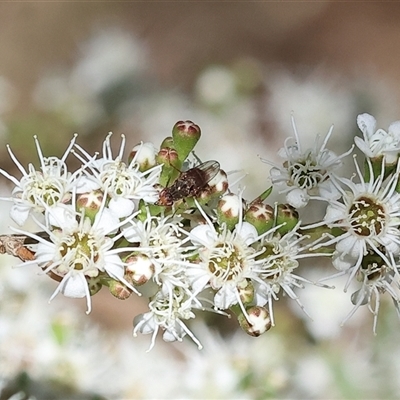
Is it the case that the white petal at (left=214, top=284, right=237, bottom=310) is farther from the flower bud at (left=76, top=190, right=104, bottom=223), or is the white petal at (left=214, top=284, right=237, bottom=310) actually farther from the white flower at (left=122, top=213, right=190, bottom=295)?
the flower bud at (left=76, top=190, right=104, bottom=223)

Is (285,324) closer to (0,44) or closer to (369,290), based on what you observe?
(369,290)

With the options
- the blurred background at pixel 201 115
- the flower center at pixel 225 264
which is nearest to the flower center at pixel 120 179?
the flower center at pixel 225 264

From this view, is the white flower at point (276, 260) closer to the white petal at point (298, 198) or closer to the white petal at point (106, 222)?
the white petal at point (298, 198)

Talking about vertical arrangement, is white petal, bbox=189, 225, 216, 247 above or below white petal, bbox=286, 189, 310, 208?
below

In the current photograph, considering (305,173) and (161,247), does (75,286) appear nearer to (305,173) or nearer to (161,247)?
(161,247)

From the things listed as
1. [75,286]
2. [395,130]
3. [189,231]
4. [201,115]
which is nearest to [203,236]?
[189,231]

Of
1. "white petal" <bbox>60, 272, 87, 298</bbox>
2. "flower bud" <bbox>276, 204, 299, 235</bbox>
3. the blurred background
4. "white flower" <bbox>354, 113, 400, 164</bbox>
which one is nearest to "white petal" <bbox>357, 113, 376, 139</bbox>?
"white flower" <bbox>354, 113, 400, 164</bbox>

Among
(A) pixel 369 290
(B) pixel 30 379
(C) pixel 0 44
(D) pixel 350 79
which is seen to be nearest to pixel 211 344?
(B) pixel 30 379
